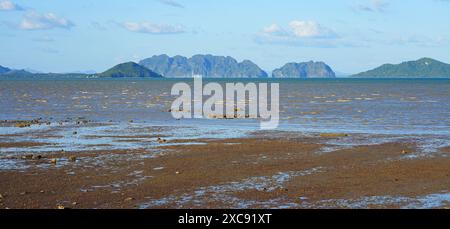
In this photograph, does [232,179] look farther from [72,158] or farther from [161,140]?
[161,140]

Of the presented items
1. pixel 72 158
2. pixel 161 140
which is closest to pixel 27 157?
pixel 72 158

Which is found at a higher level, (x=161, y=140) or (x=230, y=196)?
(x=230, y=196)

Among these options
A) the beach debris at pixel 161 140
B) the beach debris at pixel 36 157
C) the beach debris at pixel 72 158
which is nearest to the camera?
the beach debris at pixel 72 158

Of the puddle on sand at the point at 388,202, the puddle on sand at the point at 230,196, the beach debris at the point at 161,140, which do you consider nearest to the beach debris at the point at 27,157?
the beach debris at the point at 161,140

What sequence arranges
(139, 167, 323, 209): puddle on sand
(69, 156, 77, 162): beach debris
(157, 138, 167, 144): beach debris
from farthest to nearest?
1. (157, 138, 167, 144): beach debris
2. (69, 156, 77, 162): beach debris
3. (139, 167, 323, 209): puddle on sand

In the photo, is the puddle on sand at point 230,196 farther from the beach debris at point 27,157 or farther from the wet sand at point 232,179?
the beach debris at point 27,157

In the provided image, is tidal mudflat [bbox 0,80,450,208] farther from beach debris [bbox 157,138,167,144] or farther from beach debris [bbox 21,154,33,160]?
beach debris [bbox 21,154,33,160]

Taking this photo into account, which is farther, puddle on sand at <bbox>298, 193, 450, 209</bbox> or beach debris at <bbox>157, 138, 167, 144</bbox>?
beach debris at <bbox>157, 138, 167, 144</bbox>

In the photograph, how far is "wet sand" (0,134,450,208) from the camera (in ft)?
55.3

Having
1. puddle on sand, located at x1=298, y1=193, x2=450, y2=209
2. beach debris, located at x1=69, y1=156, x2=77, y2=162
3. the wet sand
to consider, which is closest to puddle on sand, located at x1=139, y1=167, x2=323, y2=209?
the wet sand

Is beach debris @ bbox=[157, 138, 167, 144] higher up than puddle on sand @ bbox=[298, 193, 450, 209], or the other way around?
puddle on sand @ bbox=[298, 193, 450, 209]

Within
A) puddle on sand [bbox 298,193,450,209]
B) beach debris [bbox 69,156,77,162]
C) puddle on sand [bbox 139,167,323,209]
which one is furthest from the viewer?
beach debris [bbox 69,156,77,162]

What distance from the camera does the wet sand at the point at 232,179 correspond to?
1684 centimetres

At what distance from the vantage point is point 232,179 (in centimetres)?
2038
